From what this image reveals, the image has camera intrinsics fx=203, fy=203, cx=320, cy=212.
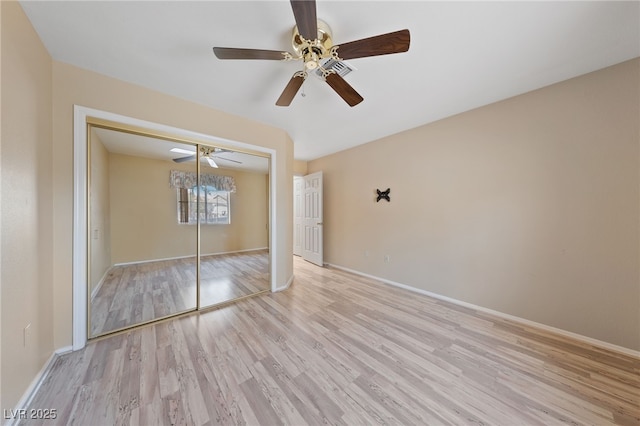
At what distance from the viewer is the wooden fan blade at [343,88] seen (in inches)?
65.6

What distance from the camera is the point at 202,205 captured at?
9.12ft

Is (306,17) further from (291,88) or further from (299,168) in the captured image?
(299,168)

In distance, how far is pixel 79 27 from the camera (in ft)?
4.90

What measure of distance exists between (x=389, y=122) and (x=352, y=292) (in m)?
2.73

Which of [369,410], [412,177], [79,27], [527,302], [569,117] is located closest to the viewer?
[369,410]

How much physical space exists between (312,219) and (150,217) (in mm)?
3082

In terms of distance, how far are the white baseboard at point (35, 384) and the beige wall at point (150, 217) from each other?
3.10ft

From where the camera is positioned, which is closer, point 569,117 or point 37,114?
point 37,114

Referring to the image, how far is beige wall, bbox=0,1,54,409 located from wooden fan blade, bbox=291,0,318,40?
67.3 inches

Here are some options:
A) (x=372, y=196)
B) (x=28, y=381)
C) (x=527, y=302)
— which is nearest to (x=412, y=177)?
(x=372, y=196)

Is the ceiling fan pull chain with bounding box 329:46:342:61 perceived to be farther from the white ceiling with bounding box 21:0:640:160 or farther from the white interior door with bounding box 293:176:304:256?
the white interior door with bounding box 293:176:304:256

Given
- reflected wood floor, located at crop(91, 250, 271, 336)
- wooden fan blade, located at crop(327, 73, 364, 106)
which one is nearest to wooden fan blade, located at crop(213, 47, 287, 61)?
wooden fan blade, located at crop(327, 73, 364, 106)

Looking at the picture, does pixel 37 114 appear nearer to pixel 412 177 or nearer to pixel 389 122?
pixel 389 122

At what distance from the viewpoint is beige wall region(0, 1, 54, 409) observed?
1.20 meters
